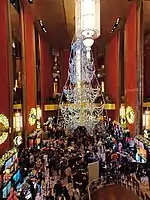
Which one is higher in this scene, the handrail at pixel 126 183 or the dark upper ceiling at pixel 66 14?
the dark upper ceiling at pixel 66 14

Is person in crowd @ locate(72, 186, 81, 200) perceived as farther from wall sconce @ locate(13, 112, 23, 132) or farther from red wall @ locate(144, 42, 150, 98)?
Result: red wall @ locate(144, 42, 150, 98)

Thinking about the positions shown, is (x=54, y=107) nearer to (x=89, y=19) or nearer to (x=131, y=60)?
(x=131, y=60)

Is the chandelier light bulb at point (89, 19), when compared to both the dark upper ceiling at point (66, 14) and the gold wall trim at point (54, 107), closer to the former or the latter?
the dark upper ceiling at point (66, 14)

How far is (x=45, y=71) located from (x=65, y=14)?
6.45m

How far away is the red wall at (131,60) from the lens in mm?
12823

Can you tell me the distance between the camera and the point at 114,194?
710 centimetres

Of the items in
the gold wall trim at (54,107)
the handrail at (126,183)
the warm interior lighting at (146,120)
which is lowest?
the handrail at (126,183)

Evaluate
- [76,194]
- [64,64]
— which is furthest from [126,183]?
[64,64]

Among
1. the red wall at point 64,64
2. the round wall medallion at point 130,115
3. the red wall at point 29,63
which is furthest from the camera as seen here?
the red wall at point 64,64

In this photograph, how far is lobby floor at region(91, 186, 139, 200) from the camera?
6.83 m

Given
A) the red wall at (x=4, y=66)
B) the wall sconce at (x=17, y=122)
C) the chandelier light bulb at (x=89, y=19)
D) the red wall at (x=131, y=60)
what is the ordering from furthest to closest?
1. the red wall at (x=131, y=60)
2. the wall sconce at (x=17, y=122)
3. the red wall at (x=4, y=66)
4. the chandelier light bulb at (x=89, y=19)

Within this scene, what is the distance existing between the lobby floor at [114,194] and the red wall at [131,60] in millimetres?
5924

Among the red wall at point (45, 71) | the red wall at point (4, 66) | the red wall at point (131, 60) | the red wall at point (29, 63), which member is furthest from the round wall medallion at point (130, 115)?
the red wall at point (45, 71)

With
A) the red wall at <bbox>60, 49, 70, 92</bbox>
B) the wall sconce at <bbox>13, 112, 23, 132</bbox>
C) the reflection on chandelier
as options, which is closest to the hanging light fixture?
the wall sconce at <bbox>13, 112, 23, 132</bbox>
